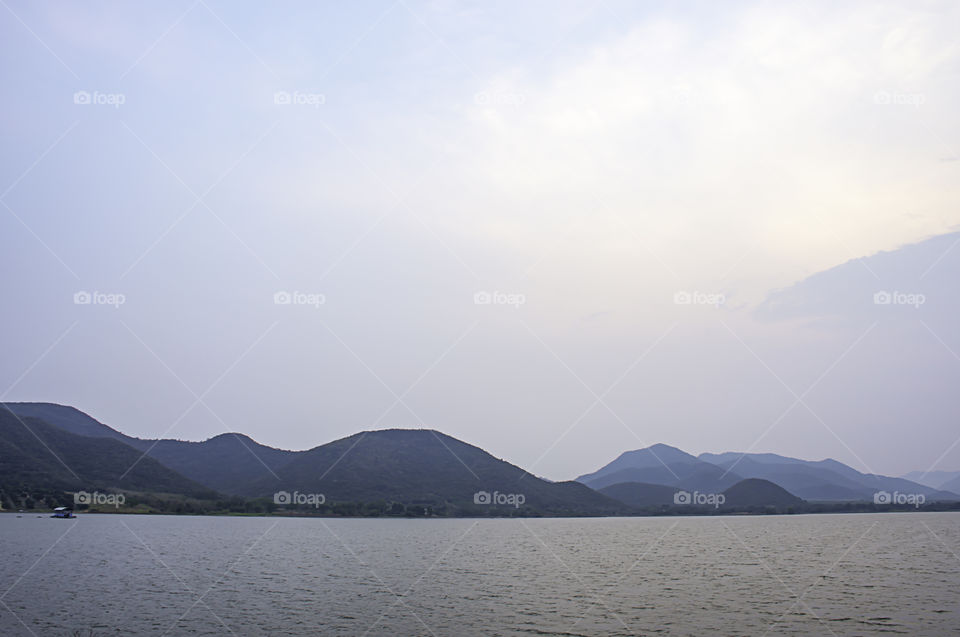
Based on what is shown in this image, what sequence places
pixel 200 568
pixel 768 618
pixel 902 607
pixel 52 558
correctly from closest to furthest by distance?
pixel 768 618, pixel 902 607, pixel 200 568, pixel 52 558

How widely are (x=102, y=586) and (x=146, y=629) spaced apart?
82.5ft

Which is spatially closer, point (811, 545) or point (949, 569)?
point (949, 569)

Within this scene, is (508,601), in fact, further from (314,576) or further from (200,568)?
(200,568)

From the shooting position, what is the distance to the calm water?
46.9 m

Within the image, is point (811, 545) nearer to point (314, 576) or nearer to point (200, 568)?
point (314, 576)

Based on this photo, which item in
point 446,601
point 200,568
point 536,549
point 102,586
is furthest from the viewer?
point 536,549

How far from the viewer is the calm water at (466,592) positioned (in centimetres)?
4688

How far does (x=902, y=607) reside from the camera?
5475 cm

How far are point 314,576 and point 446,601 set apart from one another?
79.3ft

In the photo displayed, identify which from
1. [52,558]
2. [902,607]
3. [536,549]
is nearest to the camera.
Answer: [902,607]

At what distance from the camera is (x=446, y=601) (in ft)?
193

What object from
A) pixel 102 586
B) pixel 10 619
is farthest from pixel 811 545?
pixel 10 619

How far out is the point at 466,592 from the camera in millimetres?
65000

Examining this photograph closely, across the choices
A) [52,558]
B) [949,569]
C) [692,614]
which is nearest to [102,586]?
[52,558]
